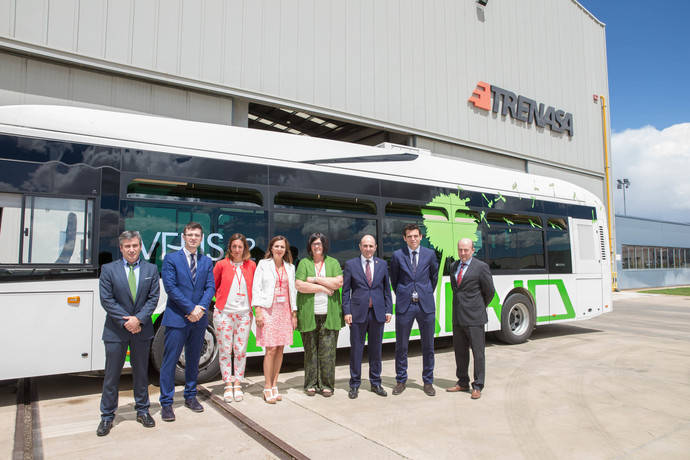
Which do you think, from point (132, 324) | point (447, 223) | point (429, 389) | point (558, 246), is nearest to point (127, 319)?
point (132, 324)

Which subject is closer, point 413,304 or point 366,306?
point 366,306

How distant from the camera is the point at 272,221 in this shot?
5.98 metres

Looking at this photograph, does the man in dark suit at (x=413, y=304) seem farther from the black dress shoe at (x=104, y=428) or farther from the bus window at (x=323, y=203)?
the black dress shoe at (x=104, y=428)

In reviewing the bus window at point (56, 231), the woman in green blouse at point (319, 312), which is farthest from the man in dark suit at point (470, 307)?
the bus window at point (56, 231)

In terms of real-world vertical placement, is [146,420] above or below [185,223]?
below

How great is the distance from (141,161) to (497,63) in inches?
624

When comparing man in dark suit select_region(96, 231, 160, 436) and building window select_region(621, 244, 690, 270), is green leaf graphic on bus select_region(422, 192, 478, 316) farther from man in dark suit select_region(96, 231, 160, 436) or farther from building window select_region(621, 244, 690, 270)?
building window select_region(621, 244, 690, 270)

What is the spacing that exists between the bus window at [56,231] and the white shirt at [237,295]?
4.99ft

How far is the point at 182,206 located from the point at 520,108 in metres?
16.3

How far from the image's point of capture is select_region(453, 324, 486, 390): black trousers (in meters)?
5.23

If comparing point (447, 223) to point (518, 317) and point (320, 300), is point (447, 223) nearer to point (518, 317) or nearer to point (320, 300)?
point (518, 317)

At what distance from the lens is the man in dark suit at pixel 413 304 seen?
211 inches

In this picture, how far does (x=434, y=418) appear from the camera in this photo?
4.46 m

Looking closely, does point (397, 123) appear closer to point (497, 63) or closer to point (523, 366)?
point (497, 63)
